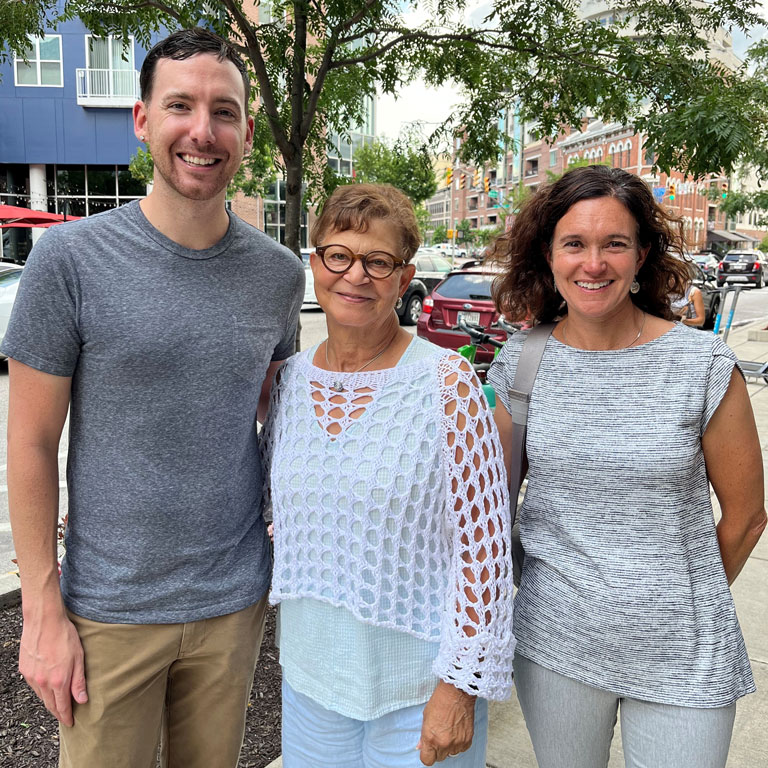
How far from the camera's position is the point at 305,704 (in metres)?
1.81

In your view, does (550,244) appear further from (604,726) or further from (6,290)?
(6,290)

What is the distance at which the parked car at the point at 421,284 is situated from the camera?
1731 centimetres

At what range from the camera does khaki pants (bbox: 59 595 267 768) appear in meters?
1.79

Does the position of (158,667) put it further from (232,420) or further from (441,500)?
(441,500)

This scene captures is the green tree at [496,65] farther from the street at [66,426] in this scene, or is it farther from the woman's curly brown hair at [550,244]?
the street at [66,426]

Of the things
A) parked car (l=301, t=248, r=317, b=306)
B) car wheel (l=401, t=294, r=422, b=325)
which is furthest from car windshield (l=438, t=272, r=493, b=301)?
car wheel (l=401, t=294, r=422, b=325)

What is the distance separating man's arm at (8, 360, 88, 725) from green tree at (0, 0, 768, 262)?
88.1 inches

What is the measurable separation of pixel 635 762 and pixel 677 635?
1.08 feet

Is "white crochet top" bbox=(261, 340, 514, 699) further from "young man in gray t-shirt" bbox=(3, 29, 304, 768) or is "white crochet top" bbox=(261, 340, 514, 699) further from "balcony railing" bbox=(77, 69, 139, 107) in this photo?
"balcony railing" bbox=(77, 69, 139, 107)

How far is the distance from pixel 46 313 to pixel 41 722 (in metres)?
2.11

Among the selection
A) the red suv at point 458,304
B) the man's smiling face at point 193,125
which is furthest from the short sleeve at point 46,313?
the red suv at point 458,304

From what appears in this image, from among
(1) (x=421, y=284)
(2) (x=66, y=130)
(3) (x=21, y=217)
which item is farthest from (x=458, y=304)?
(2) (x=66, y=130)

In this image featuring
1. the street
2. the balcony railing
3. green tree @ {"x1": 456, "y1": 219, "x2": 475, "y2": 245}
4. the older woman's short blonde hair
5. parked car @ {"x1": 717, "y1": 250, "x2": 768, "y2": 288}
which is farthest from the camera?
green tree @ {"x1": 456, "y1": 219, "x2": 475, "y2": 245}

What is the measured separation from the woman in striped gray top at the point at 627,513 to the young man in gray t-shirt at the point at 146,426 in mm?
738
